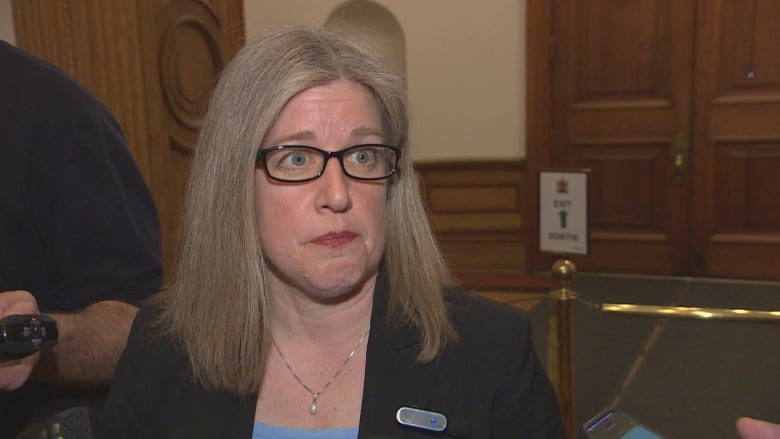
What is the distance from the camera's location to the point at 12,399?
5.05 feet

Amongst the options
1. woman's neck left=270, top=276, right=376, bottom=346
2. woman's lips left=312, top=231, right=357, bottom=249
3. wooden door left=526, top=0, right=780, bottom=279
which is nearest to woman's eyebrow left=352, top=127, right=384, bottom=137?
woman's lips left=312, top=231, right=357, bottom=249

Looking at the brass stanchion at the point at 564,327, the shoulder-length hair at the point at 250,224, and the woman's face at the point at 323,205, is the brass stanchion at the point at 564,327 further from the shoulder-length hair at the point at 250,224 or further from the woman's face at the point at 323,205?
the woman's face at the point at 323,205

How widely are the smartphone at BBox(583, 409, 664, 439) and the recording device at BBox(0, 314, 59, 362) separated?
77cm

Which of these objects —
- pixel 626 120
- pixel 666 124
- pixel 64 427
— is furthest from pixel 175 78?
pixel 666 124

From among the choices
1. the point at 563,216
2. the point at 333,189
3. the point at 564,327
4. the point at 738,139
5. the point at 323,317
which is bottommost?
the point at 564,327

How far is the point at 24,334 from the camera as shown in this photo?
3.44ft

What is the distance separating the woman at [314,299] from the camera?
4.03ft

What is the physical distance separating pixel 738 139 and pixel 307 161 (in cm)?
452

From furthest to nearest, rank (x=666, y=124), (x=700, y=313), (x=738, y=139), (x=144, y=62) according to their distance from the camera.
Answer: (x=666, y=124), (x=738, y=139), (x=144, y=62), (x=700, y=313)

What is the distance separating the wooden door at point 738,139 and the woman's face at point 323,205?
14.5 ft

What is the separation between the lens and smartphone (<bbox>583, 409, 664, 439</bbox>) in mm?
778

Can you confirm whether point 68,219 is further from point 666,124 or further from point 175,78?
point 666,124

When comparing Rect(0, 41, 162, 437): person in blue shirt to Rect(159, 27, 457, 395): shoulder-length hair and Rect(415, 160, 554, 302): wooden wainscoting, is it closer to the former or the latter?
Rect(159, 27, 457, 395): shoulder-length hair

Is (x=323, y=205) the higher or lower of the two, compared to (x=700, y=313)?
higher
